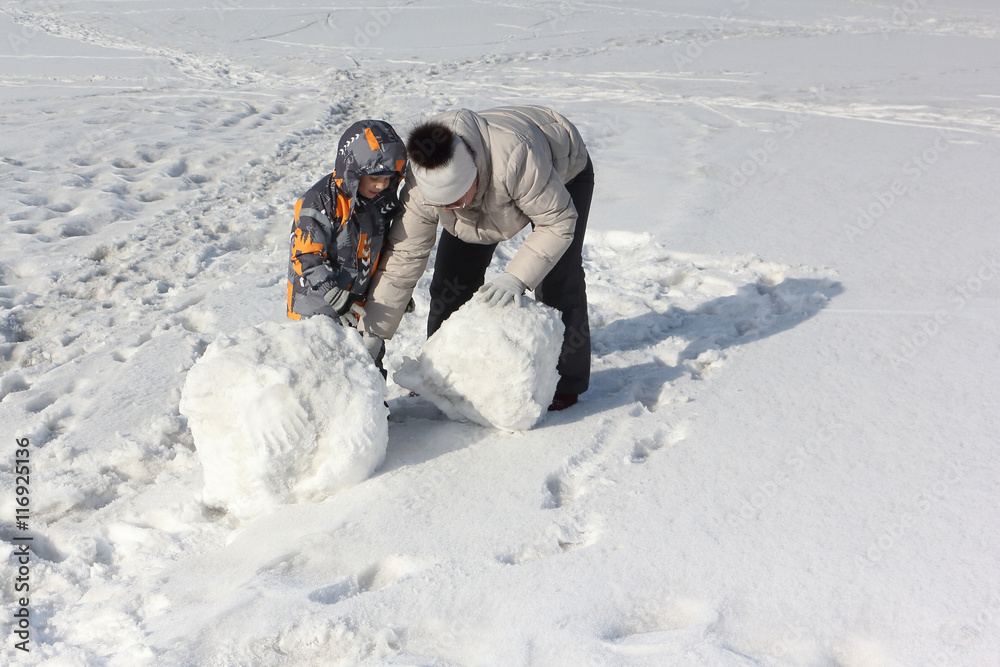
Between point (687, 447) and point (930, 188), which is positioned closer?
point (687, 447)

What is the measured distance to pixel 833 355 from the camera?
3.11 meters

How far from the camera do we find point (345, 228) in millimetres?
2721

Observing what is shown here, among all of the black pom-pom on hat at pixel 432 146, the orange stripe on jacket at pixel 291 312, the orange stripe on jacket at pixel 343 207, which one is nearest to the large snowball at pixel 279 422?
the orange stripe on jacket at pixel 291 312

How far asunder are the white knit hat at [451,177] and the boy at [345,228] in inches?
12.6

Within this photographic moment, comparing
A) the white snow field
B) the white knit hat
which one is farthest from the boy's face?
the white snow field

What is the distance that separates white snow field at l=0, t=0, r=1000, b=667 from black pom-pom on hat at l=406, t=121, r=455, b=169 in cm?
69

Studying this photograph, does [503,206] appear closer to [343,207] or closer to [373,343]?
[343,207]

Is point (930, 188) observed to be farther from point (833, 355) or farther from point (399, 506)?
point (399, 506)

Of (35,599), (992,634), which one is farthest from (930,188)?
(35,599)

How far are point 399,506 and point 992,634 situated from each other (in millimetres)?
1535

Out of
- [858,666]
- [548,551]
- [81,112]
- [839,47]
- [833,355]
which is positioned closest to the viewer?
[858,666]

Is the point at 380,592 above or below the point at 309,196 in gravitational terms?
below

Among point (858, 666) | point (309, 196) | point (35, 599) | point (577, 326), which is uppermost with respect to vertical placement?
point (309, 196)

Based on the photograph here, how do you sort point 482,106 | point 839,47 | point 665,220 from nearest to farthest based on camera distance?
point 665,220 < point 482,106 < point 839,47
